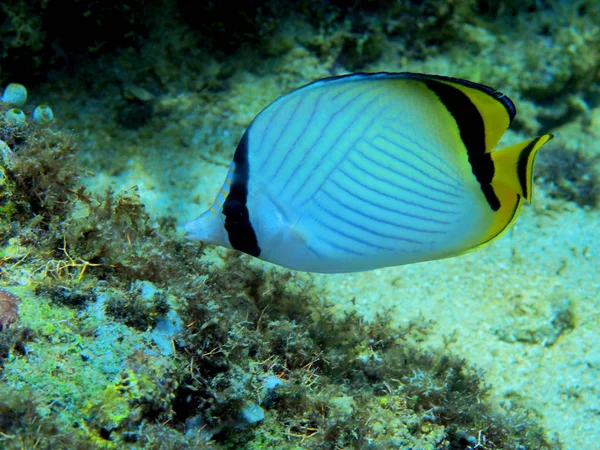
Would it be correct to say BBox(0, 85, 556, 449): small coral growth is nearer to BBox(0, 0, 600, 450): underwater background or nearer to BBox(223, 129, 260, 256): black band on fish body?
BBox(0, 0, 600, 450): underwater background

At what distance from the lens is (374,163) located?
5.34 ft

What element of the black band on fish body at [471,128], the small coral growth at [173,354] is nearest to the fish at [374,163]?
the black band on fish body at [471,128]

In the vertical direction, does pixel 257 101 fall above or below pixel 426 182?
below

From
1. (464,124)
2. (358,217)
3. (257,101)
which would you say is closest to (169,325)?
(358,217)

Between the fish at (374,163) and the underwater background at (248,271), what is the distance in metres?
0.69

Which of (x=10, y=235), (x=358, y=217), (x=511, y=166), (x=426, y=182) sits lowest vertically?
(x=10, y=235)

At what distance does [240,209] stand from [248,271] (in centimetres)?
103

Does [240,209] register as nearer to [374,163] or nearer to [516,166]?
[374,163]

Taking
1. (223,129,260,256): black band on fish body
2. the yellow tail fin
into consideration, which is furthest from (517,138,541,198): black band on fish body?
(223,129,260,256): black band on fish body

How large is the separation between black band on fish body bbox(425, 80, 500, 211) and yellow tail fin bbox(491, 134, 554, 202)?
25 millimetres

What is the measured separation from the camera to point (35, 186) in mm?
2293

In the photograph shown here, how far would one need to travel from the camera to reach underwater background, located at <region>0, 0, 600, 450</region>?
1724 mm

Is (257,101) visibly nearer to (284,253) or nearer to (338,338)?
(338,338)

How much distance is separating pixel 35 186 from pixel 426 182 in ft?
6.15
